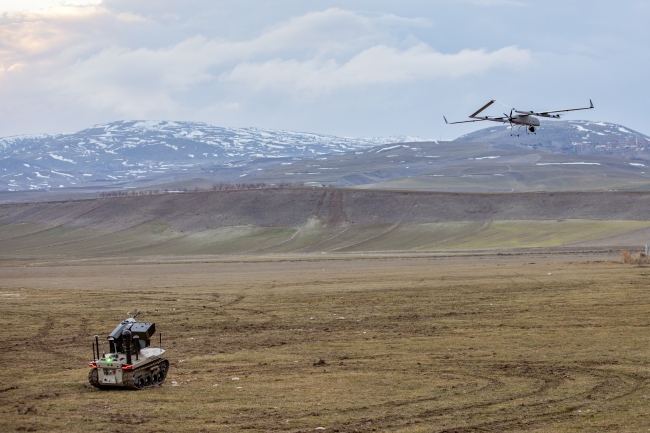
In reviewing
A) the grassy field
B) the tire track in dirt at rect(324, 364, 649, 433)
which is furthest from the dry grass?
the tire track in dirt at rect(324, 364, 649, 433)

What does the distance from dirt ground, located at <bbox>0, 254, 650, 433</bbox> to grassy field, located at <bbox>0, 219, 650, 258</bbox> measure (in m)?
35.5

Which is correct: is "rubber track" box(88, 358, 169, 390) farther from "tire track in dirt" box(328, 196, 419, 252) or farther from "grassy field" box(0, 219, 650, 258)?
"tire track in dirt" box(328, 196, 419, 252)

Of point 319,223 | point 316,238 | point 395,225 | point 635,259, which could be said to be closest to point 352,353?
point 635,259

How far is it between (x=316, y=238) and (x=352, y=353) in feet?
243

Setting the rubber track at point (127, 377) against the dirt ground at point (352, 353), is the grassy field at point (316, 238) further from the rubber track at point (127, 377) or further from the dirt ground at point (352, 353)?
the rubber track at point (127, 377)

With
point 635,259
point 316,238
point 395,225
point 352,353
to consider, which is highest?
point 352,353

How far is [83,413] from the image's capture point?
58.1 feet

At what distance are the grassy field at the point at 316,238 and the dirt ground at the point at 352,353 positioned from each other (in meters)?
35.5

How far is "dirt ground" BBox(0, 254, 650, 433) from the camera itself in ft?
56.4

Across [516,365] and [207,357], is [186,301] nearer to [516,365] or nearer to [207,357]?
[207,357]

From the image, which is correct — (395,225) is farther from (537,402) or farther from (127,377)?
(537,402)

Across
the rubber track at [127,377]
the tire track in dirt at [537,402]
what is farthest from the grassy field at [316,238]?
the rubber track at [127,377]

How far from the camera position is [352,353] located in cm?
2552

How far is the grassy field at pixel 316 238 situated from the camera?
86.9 metres
